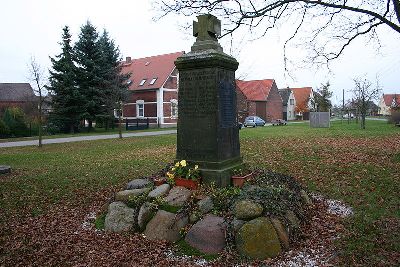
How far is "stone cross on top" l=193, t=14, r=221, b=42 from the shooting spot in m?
6.95

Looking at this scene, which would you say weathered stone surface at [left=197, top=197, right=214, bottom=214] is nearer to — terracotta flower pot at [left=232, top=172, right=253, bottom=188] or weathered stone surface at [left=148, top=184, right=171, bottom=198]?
weathered stone surface at [left=148, top=184, right=171, bottom=198]

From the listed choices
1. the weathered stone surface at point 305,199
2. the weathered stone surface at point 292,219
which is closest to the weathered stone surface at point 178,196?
the weathered stone surface at point 292,219

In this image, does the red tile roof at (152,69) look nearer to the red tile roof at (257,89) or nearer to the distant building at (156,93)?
the distant building at (156,93)

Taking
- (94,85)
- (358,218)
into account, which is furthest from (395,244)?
(94,85)

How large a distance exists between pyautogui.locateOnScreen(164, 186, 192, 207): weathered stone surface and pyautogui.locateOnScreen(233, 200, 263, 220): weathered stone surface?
998 mm

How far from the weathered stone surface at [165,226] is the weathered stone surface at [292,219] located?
1620 millimetres

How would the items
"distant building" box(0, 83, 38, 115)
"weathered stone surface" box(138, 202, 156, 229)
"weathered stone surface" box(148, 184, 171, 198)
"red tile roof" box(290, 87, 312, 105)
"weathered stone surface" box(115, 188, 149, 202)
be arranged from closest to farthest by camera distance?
1. "weathered stone surface" box(138, 202, 156, 229)
2. "weathered stone surface" box(148, 184, 171, 198)
3. "weathered stone surface" box(115, 188, 149, 202)
4. "distant building" box(0, 83, 38, 115)
5. "red tile roof" box(290, 87, 312, 105)

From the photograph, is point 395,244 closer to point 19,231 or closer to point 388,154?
point 19,231

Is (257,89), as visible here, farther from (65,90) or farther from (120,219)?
(120,219)

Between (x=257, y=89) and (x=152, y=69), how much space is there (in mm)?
20942

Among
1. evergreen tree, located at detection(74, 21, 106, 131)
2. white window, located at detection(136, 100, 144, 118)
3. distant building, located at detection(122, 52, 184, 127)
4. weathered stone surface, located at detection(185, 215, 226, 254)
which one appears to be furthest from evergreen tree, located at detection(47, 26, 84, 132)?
weathered stone surface, located at detection(185, 215, 226, 254)

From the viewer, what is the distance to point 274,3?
911cm

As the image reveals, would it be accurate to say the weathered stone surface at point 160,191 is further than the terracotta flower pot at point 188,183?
No

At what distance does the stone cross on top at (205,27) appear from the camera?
22.8 ft
